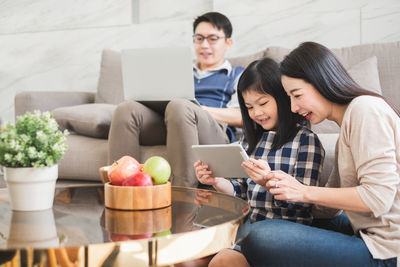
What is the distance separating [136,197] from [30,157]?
23 centimetres

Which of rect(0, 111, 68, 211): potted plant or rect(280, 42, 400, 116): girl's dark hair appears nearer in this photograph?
rect(0, 111, 68, 211): potted plant

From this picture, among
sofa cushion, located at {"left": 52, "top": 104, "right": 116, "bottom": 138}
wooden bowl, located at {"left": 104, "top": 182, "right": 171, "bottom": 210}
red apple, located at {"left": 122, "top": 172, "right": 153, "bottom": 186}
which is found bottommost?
wooden bowl, located at {"left": 104, "top": 182, "right": 171, "bottom": 210}

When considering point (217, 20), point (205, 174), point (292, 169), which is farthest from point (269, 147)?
point (217, 20)

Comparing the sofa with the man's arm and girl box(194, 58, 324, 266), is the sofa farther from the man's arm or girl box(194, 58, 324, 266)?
girl box(194, 58, 324, 266)

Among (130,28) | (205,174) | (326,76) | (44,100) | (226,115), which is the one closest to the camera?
(326,76)

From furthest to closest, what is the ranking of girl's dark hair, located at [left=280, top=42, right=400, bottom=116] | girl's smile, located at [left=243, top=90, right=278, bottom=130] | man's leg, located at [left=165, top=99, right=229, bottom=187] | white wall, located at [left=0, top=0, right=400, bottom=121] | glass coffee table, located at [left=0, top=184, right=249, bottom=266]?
white wall, located at [left=0, top=0, right=400, bottom=121] < man's leg, located at [left=165, top=99, right=229, bottom=187] < girl's smile, located at [left=243, top=90, right=278, bottom=130] < girl's dark hair, located at [left=280, top=42, right=400, bottom=116] < glass coffee table, located at [left=0, top=184, right=249, bottom=266]

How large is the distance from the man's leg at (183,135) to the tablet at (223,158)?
40 centimetres

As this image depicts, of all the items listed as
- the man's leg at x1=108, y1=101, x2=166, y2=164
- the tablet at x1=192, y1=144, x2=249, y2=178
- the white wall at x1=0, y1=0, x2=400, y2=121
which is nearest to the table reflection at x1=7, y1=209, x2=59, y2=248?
the tablet at x1=192, y1=144, x2=249, y2=178

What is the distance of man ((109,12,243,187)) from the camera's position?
1.68 meters

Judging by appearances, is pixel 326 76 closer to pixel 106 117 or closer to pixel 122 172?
pixel 122 172

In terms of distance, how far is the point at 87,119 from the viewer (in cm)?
207

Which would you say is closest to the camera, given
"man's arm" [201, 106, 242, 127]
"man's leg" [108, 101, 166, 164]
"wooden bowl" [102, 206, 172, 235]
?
"wooden bowl" [102, 206, 172, 235]

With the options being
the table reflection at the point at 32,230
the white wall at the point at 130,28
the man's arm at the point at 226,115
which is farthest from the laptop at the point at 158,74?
the white wall at the point at 130,28

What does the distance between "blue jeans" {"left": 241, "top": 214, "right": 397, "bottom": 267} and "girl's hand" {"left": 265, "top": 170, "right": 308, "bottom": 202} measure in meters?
0.07
